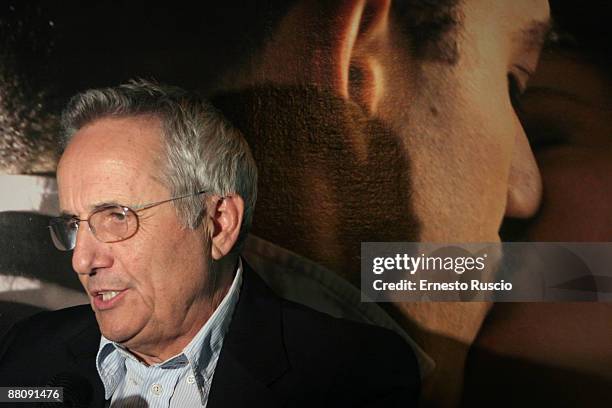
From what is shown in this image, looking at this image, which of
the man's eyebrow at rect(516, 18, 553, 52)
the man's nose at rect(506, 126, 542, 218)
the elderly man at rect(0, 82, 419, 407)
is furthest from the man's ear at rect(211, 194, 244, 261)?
the man's eyebrow at rect(516, 18, 553, 52)

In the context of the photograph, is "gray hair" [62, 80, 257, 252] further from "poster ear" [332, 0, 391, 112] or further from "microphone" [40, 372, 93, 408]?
"microphone" [40, 372, 93, 408]

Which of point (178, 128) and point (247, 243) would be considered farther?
point (247, 243)

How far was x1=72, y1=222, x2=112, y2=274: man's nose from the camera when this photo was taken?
200 centimetres

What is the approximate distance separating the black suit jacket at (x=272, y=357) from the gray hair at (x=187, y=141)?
0.24 metres

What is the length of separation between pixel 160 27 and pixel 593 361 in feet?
5.19

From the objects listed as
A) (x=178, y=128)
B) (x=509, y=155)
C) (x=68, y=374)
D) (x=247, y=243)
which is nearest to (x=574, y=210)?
(x=509, y=155)

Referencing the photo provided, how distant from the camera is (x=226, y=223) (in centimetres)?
212

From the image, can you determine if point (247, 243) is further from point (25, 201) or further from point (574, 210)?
point (574, 210)

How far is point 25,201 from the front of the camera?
2.41 metres

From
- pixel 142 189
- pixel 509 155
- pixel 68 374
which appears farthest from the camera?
pixel 509 155

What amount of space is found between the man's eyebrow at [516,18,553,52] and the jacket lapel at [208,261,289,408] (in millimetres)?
1039

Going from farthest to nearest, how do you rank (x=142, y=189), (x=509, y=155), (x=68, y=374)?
(x=509, y=155) → (x=68, y=374) → (x=142, y=189)

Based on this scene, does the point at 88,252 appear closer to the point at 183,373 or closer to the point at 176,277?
the point at 176,277

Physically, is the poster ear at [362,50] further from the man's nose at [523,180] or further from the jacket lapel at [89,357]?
the jacket lapel at [89,357]
